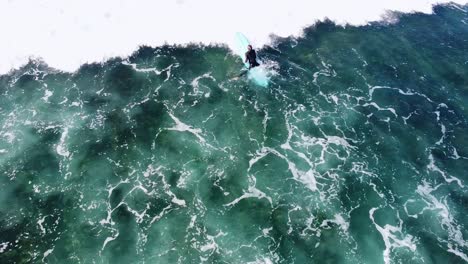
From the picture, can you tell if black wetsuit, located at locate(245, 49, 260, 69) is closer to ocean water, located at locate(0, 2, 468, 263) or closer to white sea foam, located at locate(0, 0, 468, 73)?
ocean water, located at locate(0, 2, 468, 263)

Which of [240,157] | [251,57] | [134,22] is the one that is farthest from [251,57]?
[134,22]

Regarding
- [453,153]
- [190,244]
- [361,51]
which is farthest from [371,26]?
[190,244]

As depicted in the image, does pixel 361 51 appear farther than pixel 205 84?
Yes

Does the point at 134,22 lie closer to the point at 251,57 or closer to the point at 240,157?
the point at 251,57

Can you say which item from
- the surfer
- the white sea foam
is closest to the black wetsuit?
the surfer

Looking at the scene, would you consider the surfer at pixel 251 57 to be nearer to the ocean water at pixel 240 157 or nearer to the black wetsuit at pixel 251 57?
the black wetsuit at pixel 251 57

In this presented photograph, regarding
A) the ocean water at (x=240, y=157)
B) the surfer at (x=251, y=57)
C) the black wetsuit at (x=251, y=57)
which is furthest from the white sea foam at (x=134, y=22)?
the black wetsuit at (x=251, y=57)

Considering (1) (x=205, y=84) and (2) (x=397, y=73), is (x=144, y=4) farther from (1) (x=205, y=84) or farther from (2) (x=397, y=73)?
(2) (x=397, y=73)
